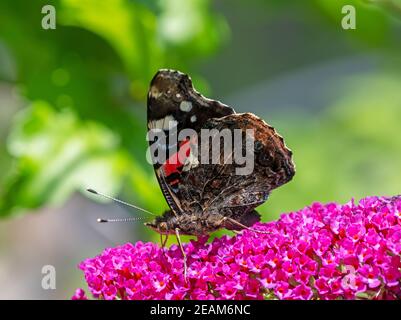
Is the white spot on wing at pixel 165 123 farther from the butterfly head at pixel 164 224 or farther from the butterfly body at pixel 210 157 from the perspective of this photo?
the butterfly head at pixel 164 224

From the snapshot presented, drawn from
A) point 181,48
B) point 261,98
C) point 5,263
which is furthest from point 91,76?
point 261,98

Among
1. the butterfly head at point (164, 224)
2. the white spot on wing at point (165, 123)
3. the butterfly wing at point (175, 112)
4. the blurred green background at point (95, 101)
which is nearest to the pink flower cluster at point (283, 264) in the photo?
the butterfly head at point (164, 224)

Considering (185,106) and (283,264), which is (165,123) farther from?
(283,264)

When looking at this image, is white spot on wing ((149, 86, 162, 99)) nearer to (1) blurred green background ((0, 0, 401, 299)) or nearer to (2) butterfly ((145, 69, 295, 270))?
(2) butterfly ((145, 69, 295, 270))

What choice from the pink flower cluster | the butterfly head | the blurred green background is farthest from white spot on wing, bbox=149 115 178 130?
the blurred green background

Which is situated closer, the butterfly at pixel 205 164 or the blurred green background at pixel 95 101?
the butterfly at pixel 205 164

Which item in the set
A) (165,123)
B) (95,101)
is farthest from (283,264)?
(95,101)
